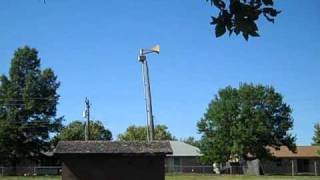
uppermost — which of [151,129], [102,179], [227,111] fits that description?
[227,111]

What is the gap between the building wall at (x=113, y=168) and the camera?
33000 millimetres

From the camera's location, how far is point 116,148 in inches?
1310

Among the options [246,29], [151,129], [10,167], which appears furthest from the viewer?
[10,167]

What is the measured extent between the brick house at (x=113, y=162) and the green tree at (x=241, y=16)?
26879mm

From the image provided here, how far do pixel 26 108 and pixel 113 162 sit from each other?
4097 cm

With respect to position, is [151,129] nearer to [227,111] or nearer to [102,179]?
[102,179]

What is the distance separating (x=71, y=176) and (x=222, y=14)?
28.2 metres

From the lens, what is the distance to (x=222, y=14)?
6.11 metres

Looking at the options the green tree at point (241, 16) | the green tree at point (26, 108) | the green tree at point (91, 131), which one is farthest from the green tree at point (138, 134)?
the green tree at point (241, 16)

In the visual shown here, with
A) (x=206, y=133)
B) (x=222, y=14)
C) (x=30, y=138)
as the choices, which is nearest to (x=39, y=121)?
(x=30, y=138)

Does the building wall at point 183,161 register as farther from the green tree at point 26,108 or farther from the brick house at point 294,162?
the green tree at point 26,108

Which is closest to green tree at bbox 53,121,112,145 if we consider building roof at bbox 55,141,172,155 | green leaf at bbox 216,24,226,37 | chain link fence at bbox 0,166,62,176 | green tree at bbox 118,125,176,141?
green tree at bbox 118,125,176,141

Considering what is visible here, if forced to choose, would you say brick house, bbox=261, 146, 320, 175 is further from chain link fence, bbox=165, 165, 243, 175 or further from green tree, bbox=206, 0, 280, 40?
green tree, bbox=206, 0, 280, 40

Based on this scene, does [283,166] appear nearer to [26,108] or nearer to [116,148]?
[26,108]
